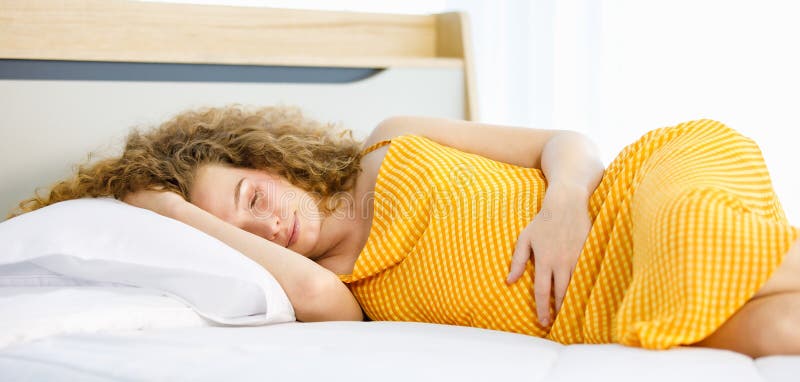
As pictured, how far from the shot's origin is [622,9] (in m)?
2.53

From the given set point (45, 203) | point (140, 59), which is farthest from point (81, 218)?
point (140, 59)

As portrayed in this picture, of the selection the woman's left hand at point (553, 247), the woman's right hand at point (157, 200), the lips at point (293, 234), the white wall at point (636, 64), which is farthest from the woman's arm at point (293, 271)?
the white wall at point (636, 64)

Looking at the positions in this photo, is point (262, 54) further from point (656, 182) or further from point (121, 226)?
point (656, 182)

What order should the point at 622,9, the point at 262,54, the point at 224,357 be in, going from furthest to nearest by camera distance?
the point at 622,9 → the point at 262,54 → the point at 224,357

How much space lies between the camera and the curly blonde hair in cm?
142

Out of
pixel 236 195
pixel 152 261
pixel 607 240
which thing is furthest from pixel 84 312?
pixel 607 240

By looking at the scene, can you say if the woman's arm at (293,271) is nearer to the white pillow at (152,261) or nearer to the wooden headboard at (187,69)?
the white pillow at (152,261)

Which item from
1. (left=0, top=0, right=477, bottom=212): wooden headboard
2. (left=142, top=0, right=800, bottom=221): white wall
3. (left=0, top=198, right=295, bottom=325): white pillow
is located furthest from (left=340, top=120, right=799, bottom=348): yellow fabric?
(left=142, top=0, right=800, bottom=221): white wall

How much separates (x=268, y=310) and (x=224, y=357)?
0.76 ft

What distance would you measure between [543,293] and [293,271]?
0.37 metres

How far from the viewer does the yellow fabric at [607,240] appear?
845 millimetres

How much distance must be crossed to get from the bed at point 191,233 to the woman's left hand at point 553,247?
9cm

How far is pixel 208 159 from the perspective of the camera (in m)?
1.43

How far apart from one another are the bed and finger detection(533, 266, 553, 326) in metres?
0.07
